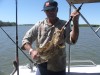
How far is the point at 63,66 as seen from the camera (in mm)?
3596

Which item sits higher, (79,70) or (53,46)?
(53,46)

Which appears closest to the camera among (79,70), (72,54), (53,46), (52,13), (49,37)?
(53,46)

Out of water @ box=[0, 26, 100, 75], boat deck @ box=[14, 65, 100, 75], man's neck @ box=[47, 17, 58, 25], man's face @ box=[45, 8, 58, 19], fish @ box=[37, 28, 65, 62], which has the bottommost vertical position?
water @ box=[0, 26, 100, 75]

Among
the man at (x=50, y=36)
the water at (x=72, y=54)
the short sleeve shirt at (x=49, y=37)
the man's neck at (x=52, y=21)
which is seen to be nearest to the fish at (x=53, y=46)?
the man at (x=50, y=36)

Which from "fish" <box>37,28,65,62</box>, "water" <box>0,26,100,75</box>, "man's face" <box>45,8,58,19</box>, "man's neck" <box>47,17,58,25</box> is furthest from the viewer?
"water" <box>0,26,100,75</box>

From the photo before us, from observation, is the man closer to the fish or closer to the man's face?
the man's face

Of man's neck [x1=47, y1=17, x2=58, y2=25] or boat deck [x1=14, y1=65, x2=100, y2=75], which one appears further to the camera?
boat deck [x1=14, y1=65, x2=100, y2=75]

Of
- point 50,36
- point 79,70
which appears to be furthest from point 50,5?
point 79,70

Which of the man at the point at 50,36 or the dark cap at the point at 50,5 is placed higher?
the dark cap at the point at 50,5

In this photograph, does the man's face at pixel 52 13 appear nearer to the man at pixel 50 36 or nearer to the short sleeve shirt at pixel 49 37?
the man at pixel 50 36

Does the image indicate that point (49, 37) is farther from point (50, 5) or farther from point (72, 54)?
point (72, 54)

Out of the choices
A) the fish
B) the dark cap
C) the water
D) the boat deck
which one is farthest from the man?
the water

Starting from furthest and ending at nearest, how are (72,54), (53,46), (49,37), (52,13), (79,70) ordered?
(72,54), (79,70), (49,37), (52,13), (53,46)

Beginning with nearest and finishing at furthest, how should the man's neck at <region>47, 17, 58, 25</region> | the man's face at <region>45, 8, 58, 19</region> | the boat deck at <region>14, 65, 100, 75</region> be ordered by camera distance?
1. the man's face at <region>45, 8, 58, 19</region>
2. the man's neck at <region>47, 17, 58, 25</region>
3. the boat deck at <region>14, 65, 100, 75</region>
